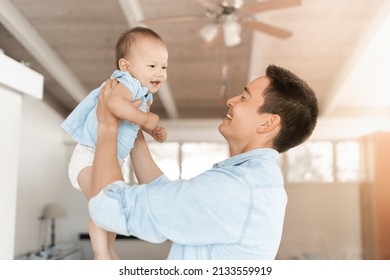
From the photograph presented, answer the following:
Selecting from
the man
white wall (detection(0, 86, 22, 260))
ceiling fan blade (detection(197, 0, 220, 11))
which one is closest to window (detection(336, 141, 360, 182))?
ceiling fan blade (detection(197, 0, 220, 11))

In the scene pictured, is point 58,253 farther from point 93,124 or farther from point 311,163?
point 93,124

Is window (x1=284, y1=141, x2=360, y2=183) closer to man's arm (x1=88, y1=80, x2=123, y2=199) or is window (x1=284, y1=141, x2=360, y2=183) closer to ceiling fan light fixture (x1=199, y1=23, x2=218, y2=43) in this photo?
ceiling fan light fixture (x1=199, y1=23, x2=218, y2=43)

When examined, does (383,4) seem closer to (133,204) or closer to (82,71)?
(82,71)

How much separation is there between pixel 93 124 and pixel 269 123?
24 cm

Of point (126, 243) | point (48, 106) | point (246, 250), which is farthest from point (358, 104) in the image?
point (246, 250)

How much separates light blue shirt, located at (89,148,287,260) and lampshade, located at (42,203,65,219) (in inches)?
161

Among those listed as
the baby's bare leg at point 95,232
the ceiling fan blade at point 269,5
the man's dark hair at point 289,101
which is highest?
the ceiling fan blade at point 269,5

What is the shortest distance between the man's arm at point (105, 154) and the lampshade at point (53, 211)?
4.18 metres

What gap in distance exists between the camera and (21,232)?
436cm

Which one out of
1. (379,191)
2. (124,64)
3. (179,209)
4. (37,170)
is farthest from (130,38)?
(37,170)

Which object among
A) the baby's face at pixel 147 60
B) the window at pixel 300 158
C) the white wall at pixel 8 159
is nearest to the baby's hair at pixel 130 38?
the baby's face at pixel 147 60

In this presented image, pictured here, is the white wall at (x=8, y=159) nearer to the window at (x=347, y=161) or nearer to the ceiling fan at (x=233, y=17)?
the ceiling fan at (x=233, y=17)

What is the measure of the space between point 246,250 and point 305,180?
4.41 m

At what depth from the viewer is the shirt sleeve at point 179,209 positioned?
64cm
